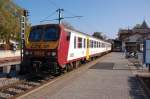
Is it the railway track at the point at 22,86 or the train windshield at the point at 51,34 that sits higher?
the train windshield at the point at 51,34

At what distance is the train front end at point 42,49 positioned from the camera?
49.1 ft

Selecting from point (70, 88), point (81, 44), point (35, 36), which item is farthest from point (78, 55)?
point (70, 88)

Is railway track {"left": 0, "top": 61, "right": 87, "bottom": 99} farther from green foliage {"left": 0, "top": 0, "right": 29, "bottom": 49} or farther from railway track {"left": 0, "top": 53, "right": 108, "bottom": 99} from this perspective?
green foliage {"left": 0, "top": 0, "right": 29, "bottom": 49}

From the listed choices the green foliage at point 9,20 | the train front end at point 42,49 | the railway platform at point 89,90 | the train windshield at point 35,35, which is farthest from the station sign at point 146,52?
the green foliage at point 9,20

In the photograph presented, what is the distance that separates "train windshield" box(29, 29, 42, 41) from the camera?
16.0 metres

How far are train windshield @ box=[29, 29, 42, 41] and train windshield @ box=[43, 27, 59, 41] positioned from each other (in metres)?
0.35

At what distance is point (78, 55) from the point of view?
1952 cm

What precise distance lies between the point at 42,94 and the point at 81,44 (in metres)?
10.1

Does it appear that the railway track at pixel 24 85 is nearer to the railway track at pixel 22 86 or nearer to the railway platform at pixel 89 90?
the railway track at pixel 22 86

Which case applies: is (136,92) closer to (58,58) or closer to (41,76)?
(58,58)

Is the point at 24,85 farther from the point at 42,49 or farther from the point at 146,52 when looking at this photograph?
the point at 146,52

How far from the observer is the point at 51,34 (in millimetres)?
15711

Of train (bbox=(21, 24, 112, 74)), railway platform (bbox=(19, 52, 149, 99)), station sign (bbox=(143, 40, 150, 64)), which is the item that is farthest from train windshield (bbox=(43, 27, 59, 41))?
station sign (bbox=(143, 40, 150, 64))

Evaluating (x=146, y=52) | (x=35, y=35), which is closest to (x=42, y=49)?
(x=35, y=35)
